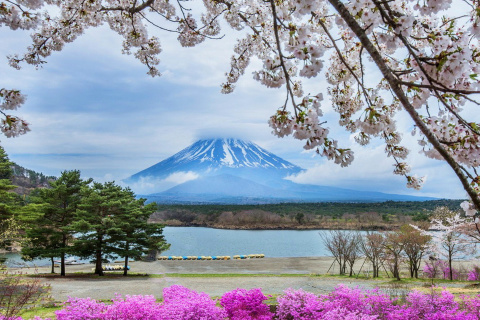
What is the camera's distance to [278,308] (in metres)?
5.49

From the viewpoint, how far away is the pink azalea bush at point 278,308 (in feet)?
15.6

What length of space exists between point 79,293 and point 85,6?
9.32 metres

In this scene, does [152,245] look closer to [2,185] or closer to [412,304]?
[2,185]

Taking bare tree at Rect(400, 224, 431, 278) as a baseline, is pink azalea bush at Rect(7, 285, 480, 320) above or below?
above

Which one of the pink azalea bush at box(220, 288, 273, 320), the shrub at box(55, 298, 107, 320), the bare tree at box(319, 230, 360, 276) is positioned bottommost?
the bare tree at box(319, 230, 360, 276)

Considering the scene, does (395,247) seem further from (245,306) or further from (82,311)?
(82,311)

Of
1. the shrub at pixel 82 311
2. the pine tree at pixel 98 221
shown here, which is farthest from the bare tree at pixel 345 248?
the shrub at pixel 82 311

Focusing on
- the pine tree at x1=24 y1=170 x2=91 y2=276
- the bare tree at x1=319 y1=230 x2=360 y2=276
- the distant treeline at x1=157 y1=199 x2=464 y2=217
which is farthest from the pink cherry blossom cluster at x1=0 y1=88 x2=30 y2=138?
the distant treeline at x1=157 y1=199 x2=464 y2=217

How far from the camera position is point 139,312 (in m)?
4.77

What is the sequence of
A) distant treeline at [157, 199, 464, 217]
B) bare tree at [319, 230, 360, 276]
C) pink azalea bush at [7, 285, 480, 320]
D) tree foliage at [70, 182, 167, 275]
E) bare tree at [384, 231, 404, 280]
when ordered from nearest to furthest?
pink azalea bush at [7, 285, 480, 320] < tree foliage at [70, 182, 167, 275] < bare tree at [384, 231, 404, 280] < bare tree at [319, 230, 360, 276] < distant treeline at [157, 199, 464, 217]

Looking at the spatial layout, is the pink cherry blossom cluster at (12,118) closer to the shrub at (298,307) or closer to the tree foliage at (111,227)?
the shrub at (298,307)

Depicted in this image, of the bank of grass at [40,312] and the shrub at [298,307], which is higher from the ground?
the shrub at [298,307]

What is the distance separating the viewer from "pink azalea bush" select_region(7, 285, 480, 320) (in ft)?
15.6

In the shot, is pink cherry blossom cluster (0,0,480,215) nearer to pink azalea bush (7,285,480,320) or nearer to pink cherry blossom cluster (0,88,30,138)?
pink cherry blossom cluster (0,88,30,138)
